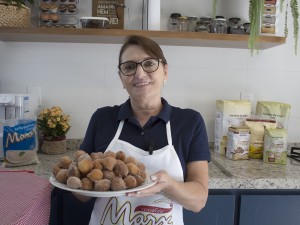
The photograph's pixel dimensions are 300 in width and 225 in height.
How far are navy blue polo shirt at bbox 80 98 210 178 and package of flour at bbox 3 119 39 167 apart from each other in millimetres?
374

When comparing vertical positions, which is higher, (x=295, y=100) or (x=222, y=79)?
(x=222, y=79)

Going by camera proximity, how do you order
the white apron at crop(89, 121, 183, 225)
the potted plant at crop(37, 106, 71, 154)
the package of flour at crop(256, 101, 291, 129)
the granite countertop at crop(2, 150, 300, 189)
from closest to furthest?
the white apron at crop(89, 121, 183, 225) < the granite countertop at crop(2, 150, 300, 189) < the potted plant at crop(37, 106, 71, 154) < the package of flour at crop(256, 101, 291, 129)

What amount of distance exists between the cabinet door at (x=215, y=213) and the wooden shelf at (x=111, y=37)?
0.71 m

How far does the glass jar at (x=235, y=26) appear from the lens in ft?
5.13

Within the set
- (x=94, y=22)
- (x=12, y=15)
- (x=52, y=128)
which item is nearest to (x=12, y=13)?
(x=12, y=15)

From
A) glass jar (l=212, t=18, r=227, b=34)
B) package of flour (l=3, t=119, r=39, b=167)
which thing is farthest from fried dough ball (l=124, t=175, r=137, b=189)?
glass jar (l=212, t=18, r=227, b=34)

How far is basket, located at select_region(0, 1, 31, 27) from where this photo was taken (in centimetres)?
135

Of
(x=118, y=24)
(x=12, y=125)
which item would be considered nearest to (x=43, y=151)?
(x=12, y=125)

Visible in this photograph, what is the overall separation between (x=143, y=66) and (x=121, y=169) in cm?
36

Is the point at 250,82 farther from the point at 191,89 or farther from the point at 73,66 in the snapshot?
the point at 73,66

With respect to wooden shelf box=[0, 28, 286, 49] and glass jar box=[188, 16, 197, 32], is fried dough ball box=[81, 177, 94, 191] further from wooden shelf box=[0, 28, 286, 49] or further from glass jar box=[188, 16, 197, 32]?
glass jar box=[188, 16, 197, 32]

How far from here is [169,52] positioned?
165 cm

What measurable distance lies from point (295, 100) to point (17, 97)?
1478mm

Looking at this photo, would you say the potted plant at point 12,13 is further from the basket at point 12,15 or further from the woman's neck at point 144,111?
the woman's neck at point 144,111
